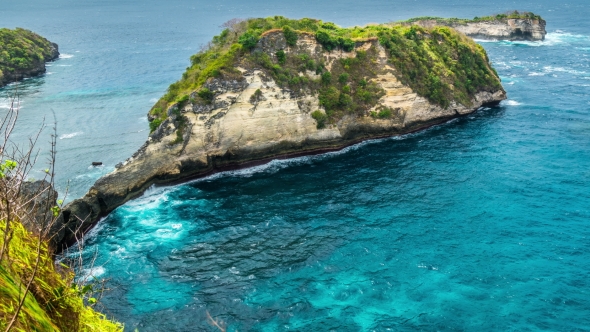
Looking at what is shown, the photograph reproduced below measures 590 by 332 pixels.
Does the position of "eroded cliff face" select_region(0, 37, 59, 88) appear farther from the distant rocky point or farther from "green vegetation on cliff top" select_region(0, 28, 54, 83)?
the distant rocky point

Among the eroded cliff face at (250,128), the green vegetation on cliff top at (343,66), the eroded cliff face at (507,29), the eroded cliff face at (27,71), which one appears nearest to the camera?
the eroded cliff face at (250,128)

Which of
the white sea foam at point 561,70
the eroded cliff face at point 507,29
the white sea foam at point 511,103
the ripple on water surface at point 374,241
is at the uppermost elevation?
the eroded cliff face at point 507,29

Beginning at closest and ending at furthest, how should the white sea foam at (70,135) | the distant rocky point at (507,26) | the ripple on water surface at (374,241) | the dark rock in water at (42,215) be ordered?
1. the dark rock in water at (42,215)
2. the ripple on water surface at (374,241)
3. the white sea foam at (70,135)
4. the distant rocky point at (507,26)

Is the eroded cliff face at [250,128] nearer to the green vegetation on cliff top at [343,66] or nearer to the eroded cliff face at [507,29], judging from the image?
the green vegetation on cliff top at [343,66]

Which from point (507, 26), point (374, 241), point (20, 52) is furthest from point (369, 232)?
point (507, 26)

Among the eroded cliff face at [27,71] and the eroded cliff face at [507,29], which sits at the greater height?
the eroded cliff face at [507,29]

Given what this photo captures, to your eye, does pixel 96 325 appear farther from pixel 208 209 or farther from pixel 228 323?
pixel 208 209

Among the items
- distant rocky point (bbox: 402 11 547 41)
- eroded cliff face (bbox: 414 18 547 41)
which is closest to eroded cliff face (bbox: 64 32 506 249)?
distant rocky point (bbox: 402 11 547 41)

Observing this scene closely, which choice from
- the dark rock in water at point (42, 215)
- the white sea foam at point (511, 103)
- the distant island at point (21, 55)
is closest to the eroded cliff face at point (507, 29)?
the white sea foam at point (511, 103)

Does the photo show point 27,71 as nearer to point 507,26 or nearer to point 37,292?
point 37,292
